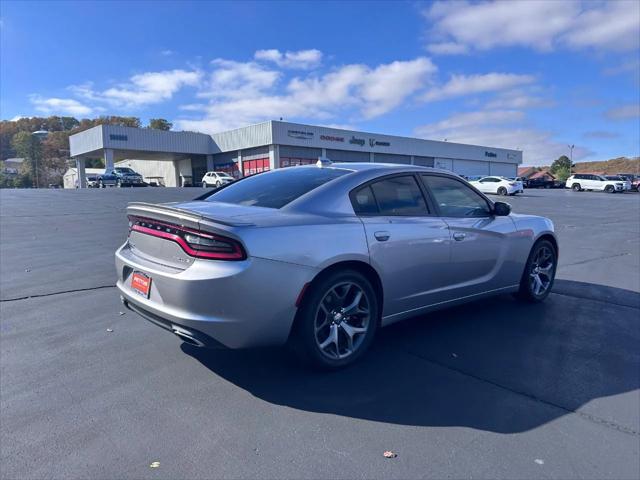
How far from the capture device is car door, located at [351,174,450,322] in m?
3.55

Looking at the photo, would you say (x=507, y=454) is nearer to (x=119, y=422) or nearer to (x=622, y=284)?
(x=119, y=422)

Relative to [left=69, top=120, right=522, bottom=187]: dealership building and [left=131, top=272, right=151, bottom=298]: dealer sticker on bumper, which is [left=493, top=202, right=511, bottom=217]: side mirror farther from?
[left=69, top=120, right=522, bottom=187]: dealership building


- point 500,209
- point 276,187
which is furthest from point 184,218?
point 500,209

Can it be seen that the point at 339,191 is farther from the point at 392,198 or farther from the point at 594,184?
the point at 594,184

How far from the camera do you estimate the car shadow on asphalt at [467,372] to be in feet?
9.45

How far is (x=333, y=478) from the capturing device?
2229mm

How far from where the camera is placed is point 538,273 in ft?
17.4

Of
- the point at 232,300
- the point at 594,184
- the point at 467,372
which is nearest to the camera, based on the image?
the point at 232,300

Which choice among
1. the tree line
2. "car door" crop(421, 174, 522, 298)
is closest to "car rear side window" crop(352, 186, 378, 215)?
"car door" crop(421, 174, 522, 298)

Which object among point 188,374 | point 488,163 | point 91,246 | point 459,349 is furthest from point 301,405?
point 488,163

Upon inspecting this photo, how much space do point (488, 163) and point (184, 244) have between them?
251 ft

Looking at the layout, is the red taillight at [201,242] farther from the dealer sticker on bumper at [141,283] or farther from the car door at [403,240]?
the car door at [403,240]

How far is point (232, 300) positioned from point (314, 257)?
63 cm

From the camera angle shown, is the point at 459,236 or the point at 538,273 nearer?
the point at 459,236
